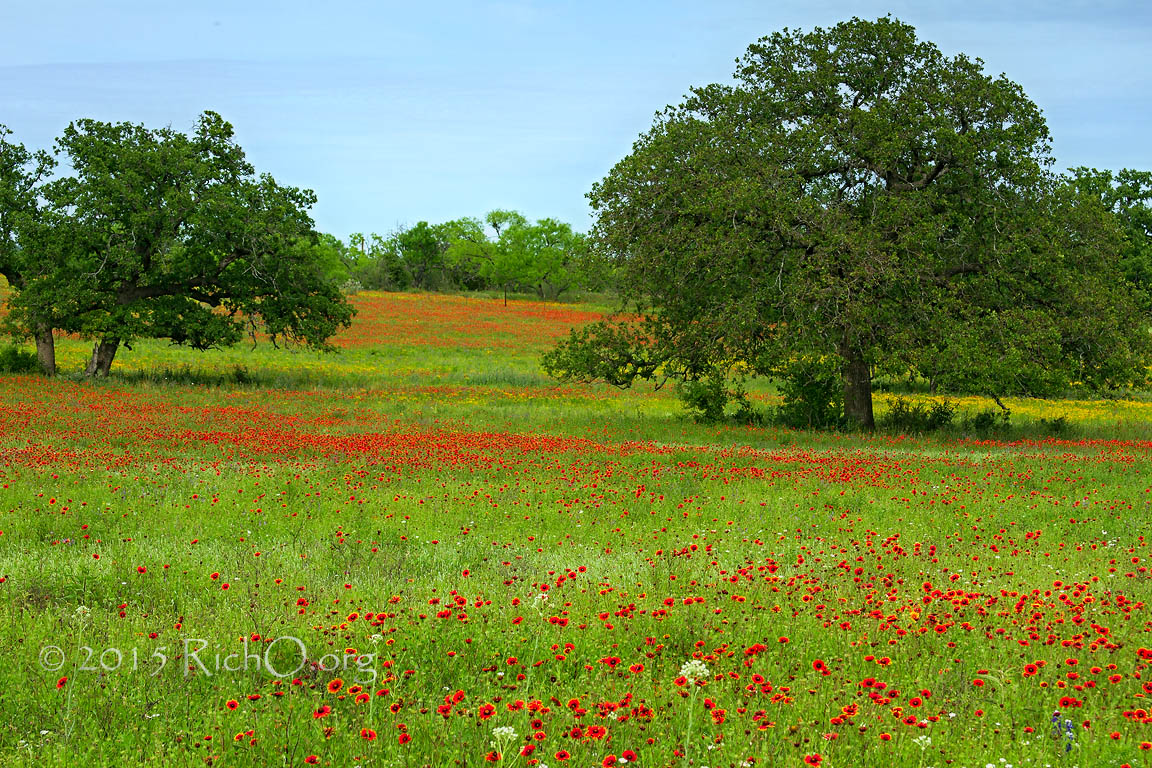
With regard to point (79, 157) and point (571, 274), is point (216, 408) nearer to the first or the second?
point (79, 157)

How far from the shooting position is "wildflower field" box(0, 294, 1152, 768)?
179 inches

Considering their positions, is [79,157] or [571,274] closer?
[79,157]

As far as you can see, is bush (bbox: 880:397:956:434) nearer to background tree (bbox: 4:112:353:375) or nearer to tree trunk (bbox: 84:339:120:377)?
background tree (bbox: 4:112:353:375)

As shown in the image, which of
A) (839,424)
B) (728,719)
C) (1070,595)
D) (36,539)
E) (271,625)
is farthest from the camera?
(839,424)

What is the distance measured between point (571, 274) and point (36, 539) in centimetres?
9793

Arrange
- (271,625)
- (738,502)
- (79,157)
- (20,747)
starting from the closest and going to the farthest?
(20,747) < (271,625) < (738,502) < (79,157)

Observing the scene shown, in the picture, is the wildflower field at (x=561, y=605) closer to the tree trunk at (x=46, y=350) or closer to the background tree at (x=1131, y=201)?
the tree trunk at (x=46, y=350)

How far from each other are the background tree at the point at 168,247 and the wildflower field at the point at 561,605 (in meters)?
16.1

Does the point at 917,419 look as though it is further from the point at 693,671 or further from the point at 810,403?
the point at 693,671

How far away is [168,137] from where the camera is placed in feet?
109

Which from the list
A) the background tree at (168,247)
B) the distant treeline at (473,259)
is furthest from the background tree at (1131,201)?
the distant treeline at (473,259)

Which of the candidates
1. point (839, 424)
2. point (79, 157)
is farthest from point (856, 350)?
point (79, 157)

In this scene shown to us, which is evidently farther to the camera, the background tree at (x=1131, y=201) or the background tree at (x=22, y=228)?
the background tree at (x=1131, y=201)

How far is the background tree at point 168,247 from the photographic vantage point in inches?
1221
